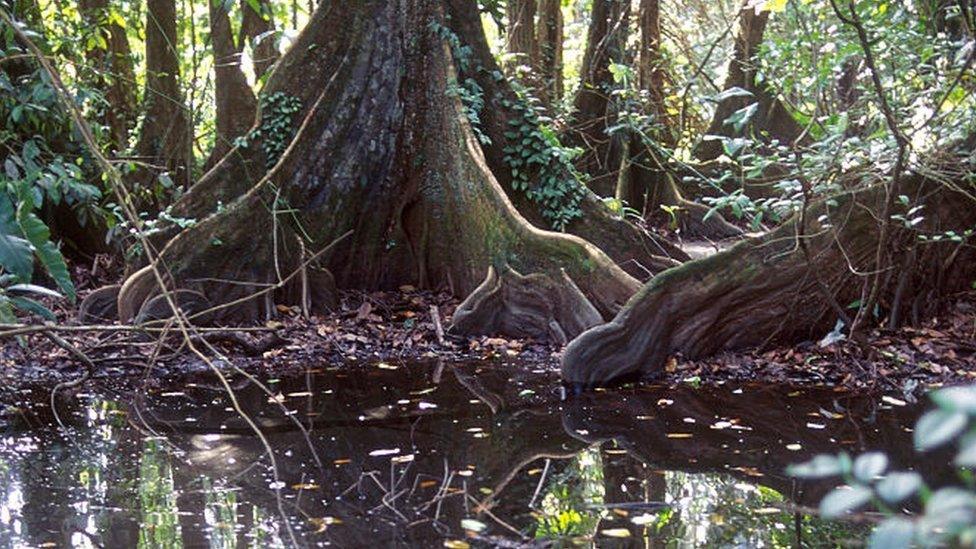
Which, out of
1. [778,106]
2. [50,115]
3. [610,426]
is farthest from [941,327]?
[778,106]

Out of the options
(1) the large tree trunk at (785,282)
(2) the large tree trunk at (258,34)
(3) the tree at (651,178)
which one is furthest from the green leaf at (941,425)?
(3) the tree at (651,178)

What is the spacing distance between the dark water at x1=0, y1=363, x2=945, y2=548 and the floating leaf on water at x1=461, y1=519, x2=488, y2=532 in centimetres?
2

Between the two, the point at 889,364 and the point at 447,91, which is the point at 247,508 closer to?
the point at 889,364

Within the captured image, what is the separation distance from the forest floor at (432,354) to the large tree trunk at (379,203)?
48 cm

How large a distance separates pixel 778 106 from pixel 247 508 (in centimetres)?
1350

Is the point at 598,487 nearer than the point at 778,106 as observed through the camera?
Yes

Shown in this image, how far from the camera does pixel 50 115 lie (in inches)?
385

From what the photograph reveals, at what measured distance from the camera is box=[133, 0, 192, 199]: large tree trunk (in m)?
12.5

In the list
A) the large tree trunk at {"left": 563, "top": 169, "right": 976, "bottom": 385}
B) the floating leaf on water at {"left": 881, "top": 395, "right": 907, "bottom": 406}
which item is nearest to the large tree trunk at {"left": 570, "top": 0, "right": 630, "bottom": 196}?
the large tree trunk at {"left": 563, "top": 169, "right": 976, "bottom": 385}

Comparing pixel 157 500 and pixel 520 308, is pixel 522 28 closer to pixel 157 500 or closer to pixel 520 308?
pixel 520 308

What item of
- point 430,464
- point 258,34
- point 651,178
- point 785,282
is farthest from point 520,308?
point 258,34

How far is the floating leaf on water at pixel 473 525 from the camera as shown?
4552 mm

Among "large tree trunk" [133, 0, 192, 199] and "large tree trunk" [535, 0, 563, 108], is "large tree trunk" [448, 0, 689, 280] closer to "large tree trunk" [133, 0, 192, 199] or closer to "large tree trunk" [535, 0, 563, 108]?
"large tree trunk" [133, 0, 192, 199]

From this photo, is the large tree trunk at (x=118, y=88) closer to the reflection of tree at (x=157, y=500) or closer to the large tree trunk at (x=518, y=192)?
the large tree trunk at (x=518, y=192)
